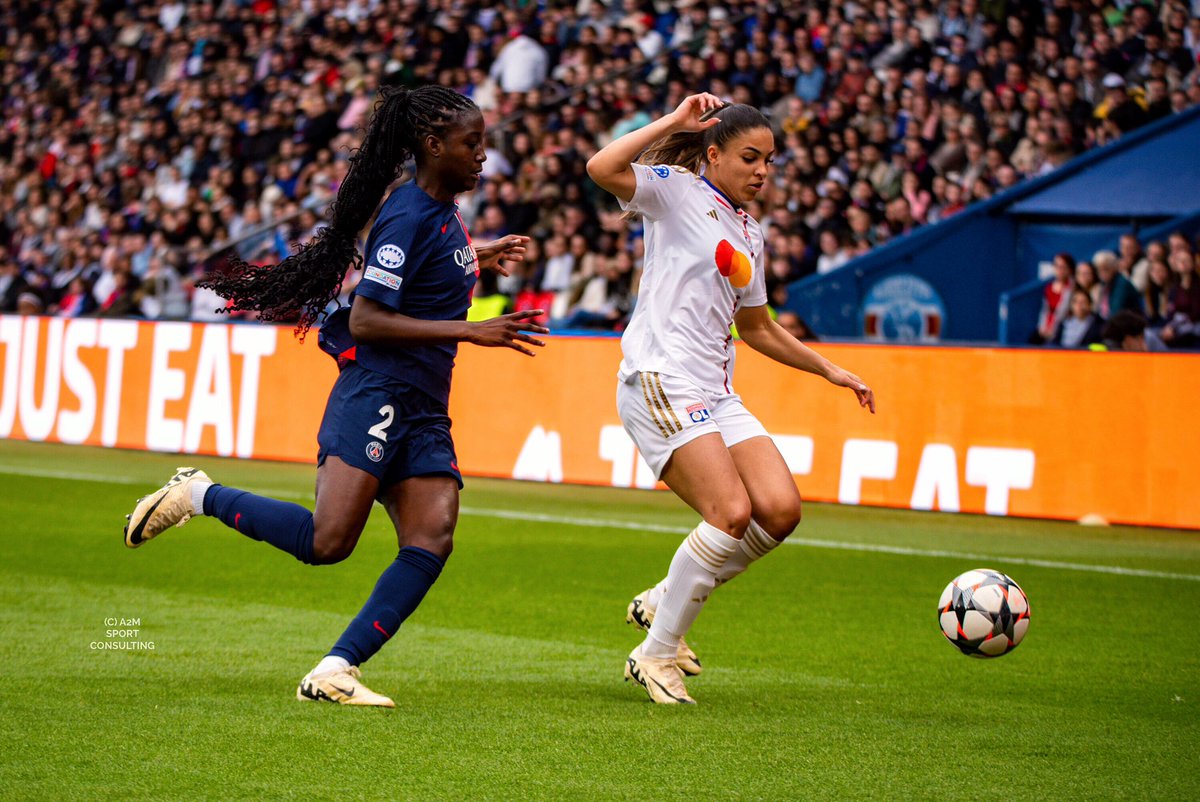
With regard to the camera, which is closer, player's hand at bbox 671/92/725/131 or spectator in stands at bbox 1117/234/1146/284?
player's hand at bbox 671/92/725/131

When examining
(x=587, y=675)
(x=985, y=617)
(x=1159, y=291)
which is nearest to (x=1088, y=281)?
(x=1159, y=291)

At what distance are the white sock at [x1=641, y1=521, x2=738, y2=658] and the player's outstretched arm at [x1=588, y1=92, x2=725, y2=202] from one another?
1292mm

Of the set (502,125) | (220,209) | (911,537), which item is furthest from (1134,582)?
(220,209)

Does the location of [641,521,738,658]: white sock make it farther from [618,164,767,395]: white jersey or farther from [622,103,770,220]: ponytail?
[622,103,770,220]: ponytail

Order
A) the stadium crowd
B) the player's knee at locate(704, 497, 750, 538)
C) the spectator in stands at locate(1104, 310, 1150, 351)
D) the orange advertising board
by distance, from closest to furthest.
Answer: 1. the player's knee at locate(704, 497, 750, 538)
2. the orange advertising board
3. the spectator in stands at locate(1104, 310, 1150, 351)
4. the stadium crowd

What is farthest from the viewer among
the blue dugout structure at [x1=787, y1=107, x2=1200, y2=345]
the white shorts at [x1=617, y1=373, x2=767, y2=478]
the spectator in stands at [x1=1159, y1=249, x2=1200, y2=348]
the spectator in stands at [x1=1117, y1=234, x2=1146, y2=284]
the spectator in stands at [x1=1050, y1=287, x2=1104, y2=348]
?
the blue dugout structure at [x1=787, y1=107, x2=1200, y2=345]

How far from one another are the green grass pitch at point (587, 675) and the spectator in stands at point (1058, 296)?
9.30 feet

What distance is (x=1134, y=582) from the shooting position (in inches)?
374

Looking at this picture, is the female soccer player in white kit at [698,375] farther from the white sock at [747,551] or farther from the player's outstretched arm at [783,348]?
the player's outstretched arm at [783,348]

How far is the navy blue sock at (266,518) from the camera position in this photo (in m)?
5.54

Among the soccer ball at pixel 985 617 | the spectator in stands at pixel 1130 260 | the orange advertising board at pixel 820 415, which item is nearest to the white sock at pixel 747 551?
the soccer ball at pixel 985 617

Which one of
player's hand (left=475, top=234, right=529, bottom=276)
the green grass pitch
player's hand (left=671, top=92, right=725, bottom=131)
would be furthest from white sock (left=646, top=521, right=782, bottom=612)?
player's hand (left=671, top=92, right=725, bottom=131)

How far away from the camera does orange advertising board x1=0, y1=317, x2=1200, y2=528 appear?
38.3ft

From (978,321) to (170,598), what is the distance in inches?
416
